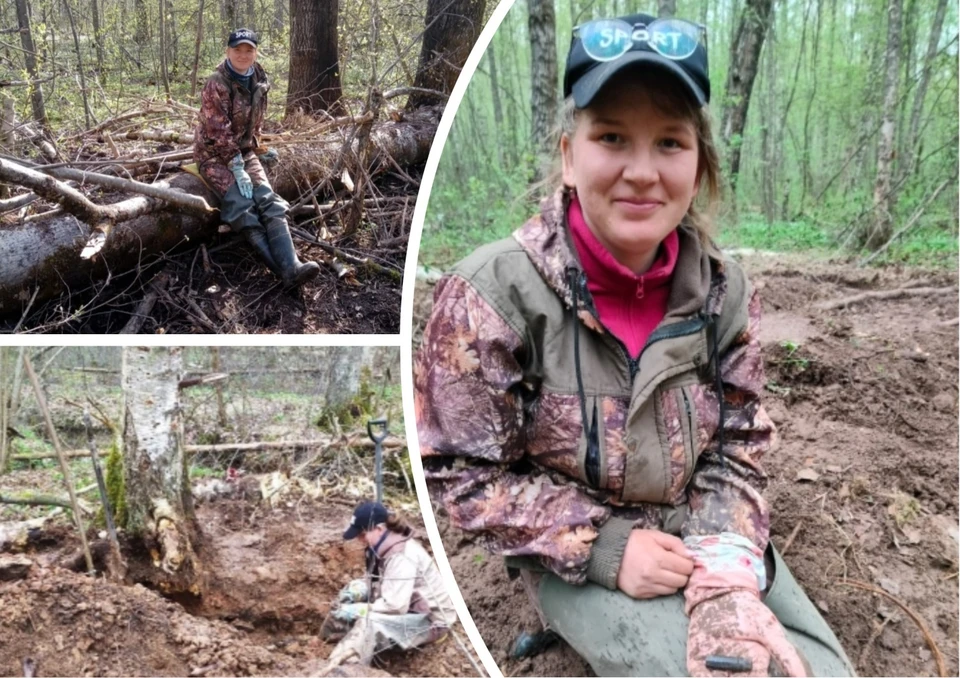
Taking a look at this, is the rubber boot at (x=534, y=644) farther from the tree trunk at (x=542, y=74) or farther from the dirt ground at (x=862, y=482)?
the tree trunk at (x=542, y=74)

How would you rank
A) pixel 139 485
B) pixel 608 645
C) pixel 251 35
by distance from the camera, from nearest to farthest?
pixel 608 645, pixel 251 35, pixel 139 485

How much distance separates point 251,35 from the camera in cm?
185

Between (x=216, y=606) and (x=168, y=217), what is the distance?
1.18 m

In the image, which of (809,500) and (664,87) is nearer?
(664,87)

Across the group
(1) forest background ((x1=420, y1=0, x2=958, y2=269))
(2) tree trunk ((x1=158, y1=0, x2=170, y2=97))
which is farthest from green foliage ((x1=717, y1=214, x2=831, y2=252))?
A: (2) tree trunk ((x1=158, y1=0, x2=170, y2=97))

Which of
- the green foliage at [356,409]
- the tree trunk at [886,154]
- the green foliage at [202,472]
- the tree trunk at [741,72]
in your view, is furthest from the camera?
the tree trunk at [886,154]

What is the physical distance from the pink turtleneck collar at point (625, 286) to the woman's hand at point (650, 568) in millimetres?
379

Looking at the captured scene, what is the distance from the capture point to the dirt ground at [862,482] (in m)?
1.76

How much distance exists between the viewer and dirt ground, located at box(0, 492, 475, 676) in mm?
1821

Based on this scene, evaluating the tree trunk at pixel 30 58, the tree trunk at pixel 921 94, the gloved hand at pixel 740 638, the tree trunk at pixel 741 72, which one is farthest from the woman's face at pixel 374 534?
the tree trunk at pixel 921 94

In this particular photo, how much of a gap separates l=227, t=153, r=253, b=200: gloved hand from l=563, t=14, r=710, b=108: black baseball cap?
4.16 feet

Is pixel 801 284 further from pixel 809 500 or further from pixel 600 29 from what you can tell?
pixel 600 29

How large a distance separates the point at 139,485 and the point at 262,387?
0.48m

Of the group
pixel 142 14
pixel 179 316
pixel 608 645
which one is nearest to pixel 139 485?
pixel 179 316
